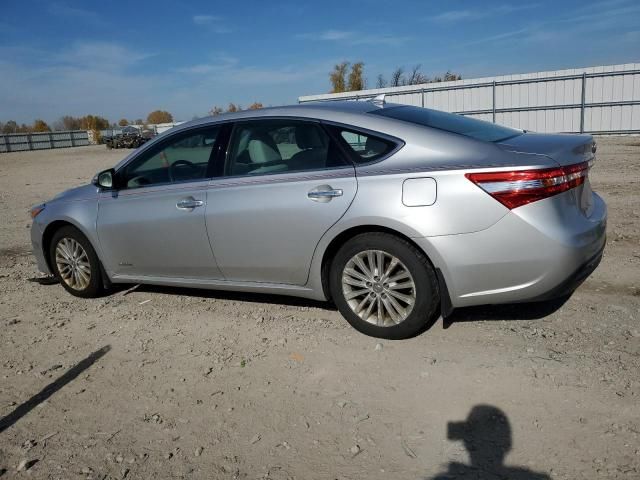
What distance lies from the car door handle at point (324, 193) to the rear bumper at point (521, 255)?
0.66 metres

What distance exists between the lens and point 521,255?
338cm

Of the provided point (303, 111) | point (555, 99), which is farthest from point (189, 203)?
point (555, 99)

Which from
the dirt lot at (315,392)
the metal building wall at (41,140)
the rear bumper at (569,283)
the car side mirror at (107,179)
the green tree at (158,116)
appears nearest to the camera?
the dirt lot at (315,392)

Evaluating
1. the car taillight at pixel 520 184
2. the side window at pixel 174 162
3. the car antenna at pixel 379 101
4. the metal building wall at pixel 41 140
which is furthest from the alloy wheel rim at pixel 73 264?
the metal building wall at pixel 41 140

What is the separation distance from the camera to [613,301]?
14.3 ft

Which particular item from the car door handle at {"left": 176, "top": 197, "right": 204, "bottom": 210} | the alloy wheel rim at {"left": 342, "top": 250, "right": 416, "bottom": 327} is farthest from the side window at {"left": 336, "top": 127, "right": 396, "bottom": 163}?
the car door handle at {"left": 176, "top": 197, "right": 204, "bottom": 210}

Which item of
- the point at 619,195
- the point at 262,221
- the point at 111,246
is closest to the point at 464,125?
the point at 262,221

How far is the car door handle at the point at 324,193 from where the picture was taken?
3.84 m

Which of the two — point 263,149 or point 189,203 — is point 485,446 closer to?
point 263,149

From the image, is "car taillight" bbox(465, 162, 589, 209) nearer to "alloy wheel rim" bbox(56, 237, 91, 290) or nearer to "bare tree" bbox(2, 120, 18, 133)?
"alloy wheel rim" bbox(56, 237, 91, 290)

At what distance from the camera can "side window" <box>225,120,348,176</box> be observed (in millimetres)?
4055

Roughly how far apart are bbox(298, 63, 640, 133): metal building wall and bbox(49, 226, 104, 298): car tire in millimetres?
19794

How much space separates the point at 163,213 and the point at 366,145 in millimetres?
1827

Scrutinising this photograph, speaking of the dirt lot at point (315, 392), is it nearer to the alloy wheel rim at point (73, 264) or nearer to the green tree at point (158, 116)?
the alloy wheel rim at point (73, 264)
